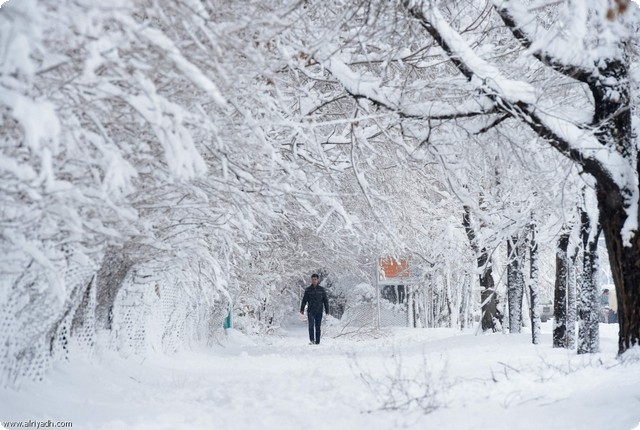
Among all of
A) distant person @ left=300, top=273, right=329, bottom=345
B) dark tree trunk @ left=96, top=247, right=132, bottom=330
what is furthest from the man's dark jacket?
dark tree trunk @ left=96, top=247, right=132, bottom=330

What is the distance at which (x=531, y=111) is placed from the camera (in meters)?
8.13

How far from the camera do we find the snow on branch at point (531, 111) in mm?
Answer: 8031

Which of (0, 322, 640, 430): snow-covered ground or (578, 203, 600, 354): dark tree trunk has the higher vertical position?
(578, 203, 600, 354): dark tree trunk

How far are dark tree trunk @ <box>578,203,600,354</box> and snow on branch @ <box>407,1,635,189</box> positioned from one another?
391cm

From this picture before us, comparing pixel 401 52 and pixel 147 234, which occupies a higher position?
pixel 401 52

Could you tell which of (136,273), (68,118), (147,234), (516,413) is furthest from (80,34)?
(136,273)

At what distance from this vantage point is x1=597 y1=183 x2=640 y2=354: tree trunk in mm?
7898

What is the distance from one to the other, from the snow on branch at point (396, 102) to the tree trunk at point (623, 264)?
5.03 feet

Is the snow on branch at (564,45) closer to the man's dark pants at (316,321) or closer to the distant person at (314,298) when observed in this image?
the distant person at (314,298)

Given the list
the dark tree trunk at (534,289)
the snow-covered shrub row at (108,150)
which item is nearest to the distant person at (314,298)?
the dark tree trunk at (534,289)

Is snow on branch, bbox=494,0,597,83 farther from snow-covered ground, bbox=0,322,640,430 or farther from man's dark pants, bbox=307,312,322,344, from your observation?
man's dark pants, bbox=307,312,322,344

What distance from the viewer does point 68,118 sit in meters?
5.40

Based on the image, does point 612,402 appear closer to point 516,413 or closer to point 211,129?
point 516,413

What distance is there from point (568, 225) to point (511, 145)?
5.10m
